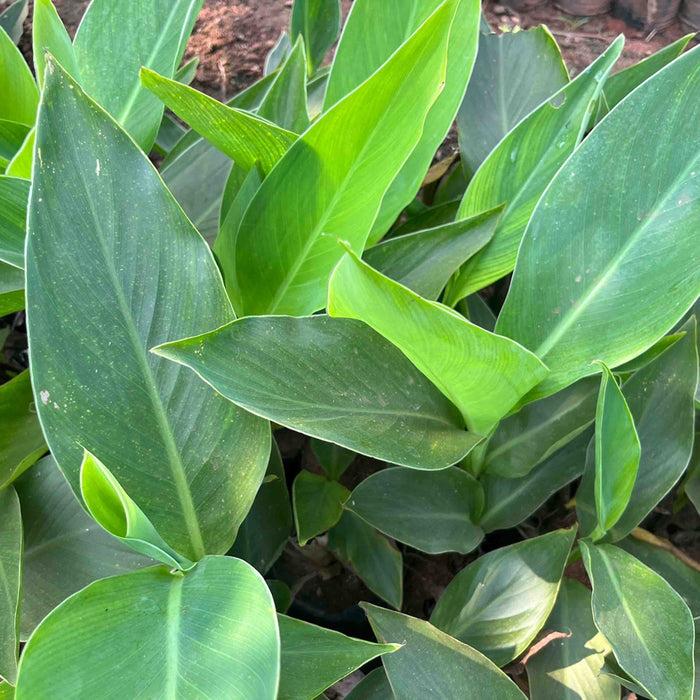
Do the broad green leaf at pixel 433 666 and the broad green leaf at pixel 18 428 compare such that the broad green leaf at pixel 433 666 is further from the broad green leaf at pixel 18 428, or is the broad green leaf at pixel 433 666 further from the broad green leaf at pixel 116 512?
the broad green leaf at pixel 18 428

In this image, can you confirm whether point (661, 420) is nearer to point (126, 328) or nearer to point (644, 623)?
point (644, 623)

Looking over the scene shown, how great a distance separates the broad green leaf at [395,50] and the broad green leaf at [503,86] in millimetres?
164

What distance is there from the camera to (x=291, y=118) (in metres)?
0.74

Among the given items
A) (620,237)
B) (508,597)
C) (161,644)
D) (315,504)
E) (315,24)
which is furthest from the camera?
(315,24)

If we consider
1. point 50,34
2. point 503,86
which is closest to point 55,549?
point 50,34

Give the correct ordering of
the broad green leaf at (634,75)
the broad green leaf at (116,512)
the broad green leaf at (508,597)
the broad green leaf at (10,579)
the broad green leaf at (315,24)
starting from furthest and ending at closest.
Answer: the broad green leaf at (315,24), the broad green leaf at (634,75), the broad green leaf at (508,597), the broad green leaf at (10,579), the broad green leaf at (116,512)

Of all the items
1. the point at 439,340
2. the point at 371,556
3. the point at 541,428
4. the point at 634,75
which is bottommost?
the point at 371,556

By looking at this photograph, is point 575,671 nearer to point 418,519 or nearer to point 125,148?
point 418,519

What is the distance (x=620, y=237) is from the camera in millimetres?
557

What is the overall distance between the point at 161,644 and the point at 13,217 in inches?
15.6

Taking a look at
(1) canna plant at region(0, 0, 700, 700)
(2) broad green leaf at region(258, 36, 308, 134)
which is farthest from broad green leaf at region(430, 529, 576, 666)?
(2) broad green leaf at region(258, 36, 308, 134)

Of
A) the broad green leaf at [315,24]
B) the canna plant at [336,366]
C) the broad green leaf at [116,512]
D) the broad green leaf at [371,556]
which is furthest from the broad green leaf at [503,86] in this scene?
the broad green leaf at [116,512]

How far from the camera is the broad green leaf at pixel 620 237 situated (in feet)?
1.74

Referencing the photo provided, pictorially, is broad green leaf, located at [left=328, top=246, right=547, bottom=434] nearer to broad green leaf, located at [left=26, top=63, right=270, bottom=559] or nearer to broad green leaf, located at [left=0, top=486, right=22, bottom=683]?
broad green leaf, located at [left=26, top=63, right=270, bottom=559]
